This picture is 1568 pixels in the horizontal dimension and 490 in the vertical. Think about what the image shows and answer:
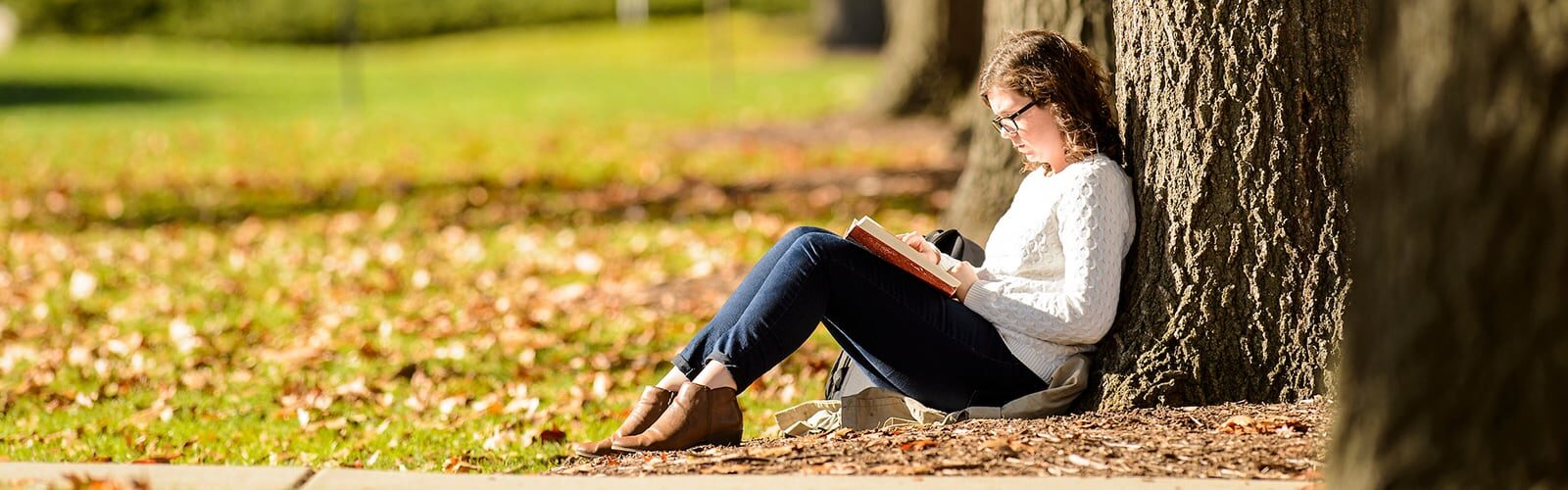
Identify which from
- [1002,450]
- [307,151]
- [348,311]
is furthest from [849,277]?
[307,151]

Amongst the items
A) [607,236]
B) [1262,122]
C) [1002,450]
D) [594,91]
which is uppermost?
[594,91]

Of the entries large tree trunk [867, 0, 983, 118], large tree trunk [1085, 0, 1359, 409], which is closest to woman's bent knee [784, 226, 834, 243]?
large tree trunk [1085, 0, 1359, 409]

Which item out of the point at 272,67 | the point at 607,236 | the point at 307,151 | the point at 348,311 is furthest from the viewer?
the point at 272,67

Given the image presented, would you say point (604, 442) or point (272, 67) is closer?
point (604, 442)

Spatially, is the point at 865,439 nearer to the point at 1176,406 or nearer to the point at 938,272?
the point at 938,272

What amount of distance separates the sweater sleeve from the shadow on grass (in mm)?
17935

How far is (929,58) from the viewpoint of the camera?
13.6 m

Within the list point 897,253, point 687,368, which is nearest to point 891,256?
point 897,253

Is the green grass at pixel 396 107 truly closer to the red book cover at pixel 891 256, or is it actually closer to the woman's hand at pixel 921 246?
the woman's hand at pixel 921 246

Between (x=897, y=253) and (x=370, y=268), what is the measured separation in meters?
5.01

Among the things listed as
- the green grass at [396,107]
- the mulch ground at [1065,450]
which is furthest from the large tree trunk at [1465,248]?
the green grass at [396,107]

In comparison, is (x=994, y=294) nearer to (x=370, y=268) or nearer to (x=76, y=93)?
(x=370, y=268)

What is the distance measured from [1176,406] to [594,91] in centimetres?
1727

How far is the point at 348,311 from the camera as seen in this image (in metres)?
7.31
